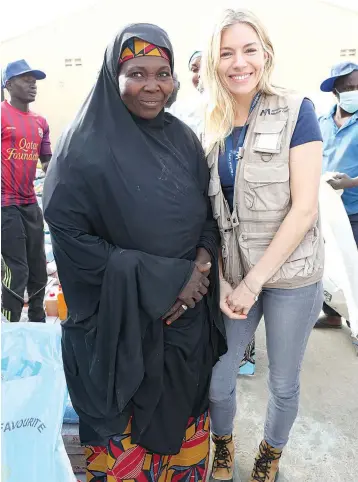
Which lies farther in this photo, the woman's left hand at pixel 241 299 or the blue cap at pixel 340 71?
the blue cap at pixel 340 71

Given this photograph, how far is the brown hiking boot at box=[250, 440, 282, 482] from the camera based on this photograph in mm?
1766

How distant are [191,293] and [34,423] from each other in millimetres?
771

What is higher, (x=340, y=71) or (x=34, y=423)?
(x=340, y=71)

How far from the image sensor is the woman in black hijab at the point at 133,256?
4.01 feet

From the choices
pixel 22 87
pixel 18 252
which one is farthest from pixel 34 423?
pixel 22 87

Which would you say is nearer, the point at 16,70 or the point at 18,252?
the point at 18,252

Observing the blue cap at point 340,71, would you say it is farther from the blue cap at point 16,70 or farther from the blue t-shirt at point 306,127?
the blue cap at point 16,70

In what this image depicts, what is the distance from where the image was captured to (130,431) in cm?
145

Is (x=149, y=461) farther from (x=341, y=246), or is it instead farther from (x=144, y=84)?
(x=341, y=246)

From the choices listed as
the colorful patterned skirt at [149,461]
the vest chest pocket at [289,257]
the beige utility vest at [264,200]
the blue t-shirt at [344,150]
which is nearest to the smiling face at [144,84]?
the beige utility vest at [264,200]

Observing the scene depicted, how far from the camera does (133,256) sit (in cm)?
124

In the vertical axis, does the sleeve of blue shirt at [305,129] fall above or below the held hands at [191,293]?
above

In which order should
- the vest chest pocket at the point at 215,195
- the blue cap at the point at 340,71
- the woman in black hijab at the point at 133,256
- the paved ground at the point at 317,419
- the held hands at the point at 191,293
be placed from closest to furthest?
the woman in black hijab at the point at 133,256 < the held hands at the point at 191,293 < the vest chest pocket at the point at 215,195 < the paved ground at the point at 317,419 < the blue cap at the point at 340,71

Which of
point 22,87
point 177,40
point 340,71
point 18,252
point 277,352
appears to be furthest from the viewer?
point 177,40
